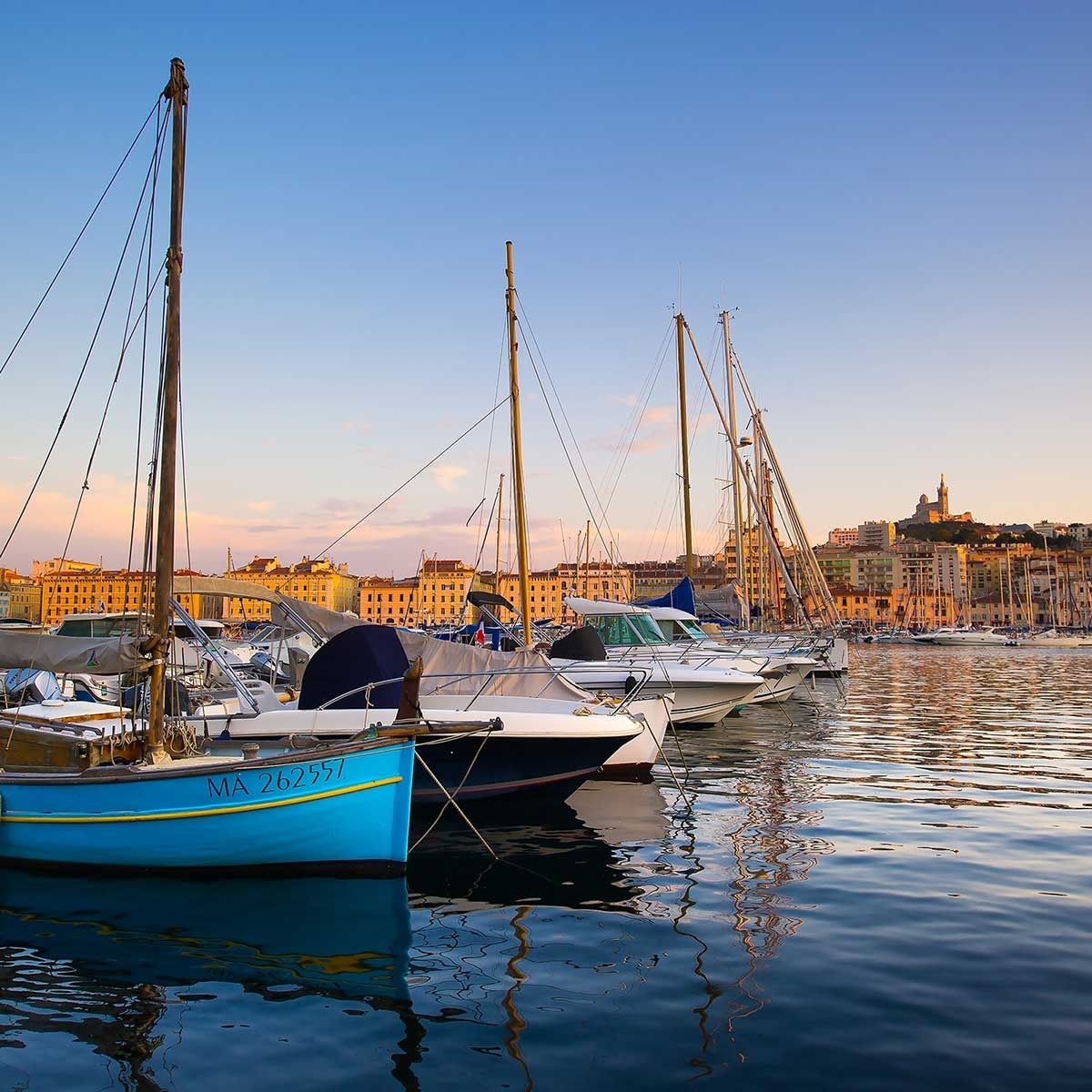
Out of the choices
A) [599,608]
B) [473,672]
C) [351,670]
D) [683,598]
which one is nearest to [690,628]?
[683,598]

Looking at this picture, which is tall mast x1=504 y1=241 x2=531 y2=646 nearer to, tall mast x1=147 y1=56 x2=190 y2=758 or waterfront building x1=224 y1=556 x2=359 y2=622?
tall mast x1=147 y1=56 x2=190 y2=758

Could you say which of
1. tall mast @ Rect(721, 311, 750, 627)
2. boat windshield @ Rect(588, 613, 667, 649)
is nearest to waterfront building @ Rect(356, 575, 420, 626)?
tall mast @ Rect(721, 311, 750, 627)

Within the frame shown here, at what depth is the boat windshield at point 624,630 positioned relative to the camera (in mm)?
26125

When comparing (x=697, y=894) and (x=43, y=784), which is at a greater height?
(x=43, y=784)

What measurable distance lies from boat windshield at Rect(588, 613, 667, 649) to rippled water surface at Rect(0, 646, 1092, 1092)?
42.5ft

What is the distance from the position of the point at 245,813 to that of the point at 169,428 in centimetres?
429

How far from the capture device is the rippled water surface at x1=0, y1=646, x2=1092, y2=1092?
5629 mm

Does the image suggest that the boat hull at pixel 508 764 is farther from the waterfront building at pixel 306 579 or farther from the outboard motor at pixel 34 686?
the waterfront building at pixel 306 579

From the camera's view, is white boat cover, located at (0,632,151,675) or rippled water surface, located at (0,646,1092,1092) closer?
rippled water surface, located at (0,646,1092,1092)

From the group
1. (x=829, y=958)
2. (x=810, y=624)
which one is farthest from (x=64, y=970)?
(x=810, y=624)

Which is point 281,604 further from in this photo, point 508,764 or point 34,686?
point 508,764

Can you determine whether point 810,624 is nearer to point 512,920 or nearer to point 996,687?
point 996,687

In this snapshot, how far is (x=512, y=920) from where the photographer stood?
845 cm

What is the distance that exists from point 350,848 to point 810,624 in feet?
91.1
